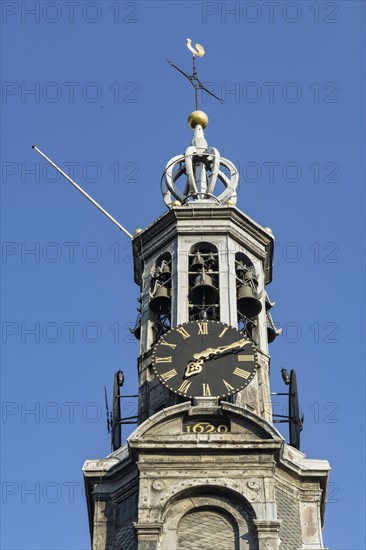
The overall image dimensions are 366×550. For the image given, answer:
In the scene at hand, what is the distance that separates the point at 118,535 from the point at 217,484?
3.45 metres

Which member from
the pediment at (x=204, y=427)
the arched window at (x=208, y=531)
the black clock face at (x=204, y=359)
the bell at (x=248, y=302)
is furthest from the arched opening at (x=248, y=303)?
A: the arched window at (x=208, y=531)

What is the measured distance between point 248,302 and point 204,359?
5.03 meters

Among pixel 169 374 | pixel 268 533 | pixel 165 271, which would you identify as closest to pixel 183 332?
pixel 169 374

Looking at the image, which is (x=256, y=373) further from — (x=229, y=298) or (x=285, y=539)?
(x=285, y=539)

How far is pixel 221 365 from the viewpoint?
5691 cm

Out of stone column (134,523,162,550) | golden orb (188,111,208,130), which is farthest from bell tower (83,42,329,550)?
golden orb (188,111,208,130)

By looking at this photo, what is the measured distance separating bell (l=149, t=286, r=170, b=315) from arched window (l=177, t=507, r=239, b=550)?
1018 cm

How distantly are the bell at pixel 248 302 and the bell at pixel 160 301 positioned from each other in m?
2.54

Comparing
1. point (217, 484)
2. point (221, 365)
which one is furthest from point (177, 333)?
point (217, 484)

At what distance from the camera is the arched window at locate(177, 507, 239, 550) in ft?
173

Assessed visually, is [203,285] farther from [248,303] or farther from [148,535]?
[148,535]

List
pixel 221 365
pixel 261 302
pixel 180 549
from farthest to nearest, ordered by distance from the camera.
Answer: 1. pixel 261 302
2. pixel 221 365
3. pixel 180 549

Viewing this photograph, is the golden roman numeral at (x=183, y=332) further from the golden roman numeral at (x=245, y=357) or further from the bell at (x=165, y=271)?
the bell at (x=165, y=271)

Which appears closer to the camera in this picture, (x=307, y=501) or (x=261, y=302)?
(x=307, y=501)
